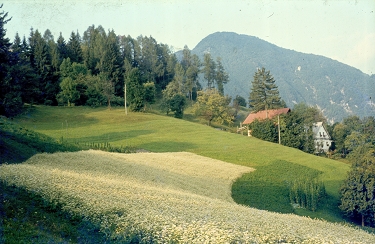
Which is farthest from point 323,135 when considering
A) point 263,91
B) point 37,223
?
point 37,223

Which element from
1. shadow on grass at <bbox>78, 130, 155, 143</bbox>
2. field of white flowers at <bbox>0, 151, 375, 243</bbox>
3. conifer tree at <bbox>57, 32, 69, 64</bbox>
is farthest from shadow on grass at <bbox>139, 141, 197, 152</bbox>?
conifer tree at <bbox>57, 32, 69, 64</bbox>

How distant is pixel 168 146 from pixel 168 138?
6.52 m

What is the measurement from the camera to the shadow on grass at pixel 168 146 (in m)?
45.2

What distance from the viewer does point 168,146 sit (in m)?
47.8

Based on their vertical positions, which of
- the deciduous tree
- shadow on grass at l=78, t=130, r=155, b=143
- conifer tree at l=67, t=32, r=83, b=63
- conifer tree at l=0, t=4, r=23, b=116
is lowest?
the deciduous tree

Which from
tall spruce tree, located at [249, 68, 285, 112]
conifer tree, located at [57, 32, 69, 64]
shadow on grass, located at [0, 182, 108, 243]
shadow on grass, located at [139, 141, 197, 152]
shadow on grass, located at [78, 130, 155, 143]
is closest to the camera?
shadow on grass, located at [0, 182, 108, 243]

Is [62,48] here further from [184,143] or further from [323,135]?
[323,135]

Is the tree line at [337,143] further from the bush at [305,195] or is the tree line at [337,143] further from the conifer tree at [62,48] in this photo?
the conifer tree at [62,48]

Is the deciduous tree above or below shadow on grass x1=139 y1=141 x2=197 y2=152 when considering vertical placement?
below

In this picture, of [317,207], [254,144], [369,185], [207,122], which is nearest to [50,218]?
[317,207]

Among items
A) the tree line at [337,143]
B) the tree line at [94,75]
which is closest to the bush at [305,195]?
the tree line at [337,143]

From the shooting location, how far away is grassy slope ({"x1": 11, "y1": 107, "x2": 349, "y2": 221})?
42594mm

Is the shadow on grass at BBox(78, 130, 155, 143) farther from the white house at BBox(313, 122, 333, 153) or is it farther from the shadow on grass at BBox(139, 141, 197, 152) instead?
the white house at BBox(313, 122, 333, 153)

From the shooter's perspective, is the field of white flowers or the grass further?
the grass
